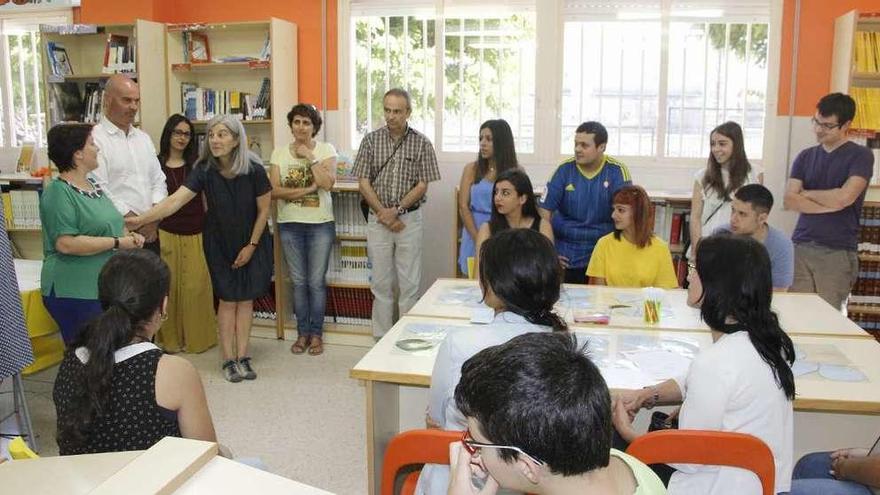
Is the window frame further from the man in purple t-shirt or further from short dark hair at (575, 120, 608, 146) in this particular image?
short dark hair at (575, 120, 608, 146)

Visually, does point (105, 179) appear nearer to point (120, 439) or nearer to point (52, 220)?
point (52, 220)

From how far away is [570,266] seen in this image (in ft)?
13.3

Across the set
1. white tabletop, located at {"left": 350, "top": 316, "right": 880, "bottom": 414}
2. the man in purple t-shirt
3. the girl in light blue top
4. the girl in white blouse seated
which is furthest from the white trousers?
the girl in white blouse seated

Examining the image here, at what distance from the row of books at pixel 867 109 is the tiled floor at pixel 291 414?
3.38m

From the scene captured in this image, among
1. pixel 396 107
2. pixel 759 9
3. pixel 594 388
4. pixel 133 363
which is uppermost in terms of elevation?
pixel 759 9

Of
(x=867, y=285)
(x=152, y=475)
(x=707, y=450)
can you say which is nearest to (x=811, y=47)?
(x=867, y=285)

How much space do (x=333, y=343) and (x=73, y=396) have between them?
10.7 feet

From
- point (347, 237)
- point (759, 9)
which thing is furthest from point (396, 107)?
point (759, 9)

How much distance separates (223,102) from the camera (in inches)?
217

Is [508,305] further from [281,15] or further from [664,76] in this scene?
[281,15]

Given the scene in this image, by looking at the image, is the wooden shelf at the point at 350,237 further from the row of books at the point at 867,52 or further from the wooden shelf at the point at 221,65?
the row of books at the point at 867,52

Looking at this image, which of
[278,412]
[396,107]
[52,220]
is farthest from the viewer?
[396,107]

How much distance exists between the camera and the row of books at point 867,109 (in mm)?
4523

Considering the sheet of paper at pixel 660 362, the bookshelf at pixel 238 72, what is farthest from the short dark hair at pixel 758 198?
the bookshelf at pixel 238 72
